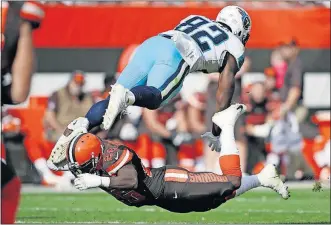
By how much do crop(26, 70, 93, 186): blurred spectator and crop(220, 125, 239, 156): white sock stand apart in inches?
239

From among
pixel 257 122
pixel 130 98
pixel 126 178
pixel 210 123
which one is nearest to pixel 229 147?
pixel 130 98

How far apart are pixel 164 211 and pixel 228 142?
296cm

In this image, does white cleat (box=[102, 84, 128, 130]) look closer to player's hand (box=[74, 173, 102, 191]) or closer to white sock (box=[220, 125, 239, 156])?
player's hand (box=[74, 173, 102, 191])

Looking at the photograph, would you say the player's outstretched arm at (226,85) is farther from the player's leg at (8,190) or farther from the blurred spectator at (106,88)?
the blurred spectator at (106,88)

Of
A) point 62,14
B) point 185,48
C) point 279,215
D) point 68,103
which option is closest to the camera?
point 185,48

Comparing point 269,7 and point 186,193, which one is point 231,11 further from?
point 269,7

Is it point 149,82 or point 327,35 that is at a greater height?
point 149,82

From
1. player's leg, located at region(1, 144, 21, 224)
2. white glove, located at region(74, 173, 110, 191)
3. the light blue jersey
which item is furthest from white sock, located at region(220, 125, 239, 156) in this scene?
player's leg, located at region(1, 144, 21, 224)

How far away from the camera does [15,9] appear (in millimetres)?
6363

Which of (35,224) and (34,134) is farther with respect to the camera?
(34,134)

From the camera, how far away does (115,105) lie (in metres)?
8.12

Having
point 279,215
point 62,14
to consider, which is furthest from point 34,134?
point 279,215

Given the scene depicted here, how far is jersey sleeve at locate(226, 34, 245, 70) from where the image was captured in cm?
920

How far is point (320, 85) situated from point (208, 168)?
3142 millimetres
